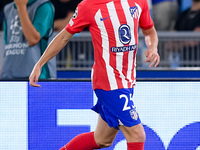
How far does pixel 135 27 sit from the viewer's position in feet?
11.7

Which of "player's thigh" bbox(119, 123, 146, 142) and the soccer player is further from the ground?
the soccer player

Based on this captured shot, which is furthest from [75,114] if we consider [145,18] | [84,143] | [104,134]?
[145,18]

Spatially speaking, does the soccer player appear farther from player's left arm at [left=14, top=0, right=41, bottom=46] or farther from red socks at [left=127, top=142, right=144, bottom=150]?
player's left arm at [left=14, top=0, right=41, bottom=46]

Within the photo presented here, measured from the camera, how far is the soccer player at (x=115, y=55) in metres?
3.51

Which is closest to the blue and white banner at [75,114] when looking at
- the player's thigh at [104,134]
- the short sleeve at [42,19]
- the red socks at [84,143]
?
the red socks at [84,143]

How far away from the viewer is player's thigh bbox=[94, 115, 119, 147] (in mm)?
3725

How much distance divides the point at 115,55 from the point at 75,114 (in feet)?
3.24

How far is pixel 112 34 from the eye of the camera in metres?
3.52

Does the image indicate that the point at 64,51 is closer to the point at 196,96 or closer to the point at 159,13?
the point at 159,13

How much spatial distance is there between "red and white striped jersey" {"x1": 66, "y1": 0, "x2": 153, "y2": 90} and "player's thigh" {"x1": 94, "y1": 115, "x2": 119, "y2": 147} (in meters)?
0.32

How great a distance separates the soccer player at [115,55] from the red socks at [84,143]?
11.8 inches

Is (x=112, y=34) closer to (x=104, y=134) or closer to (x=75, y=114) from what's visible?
(x=104, y=134)

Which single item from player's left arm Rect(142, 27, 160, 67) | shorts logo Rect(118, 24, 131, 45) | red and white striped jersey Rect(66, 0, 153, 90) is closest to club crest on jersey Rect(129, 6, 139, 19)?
red and white striped jersey Rect(66, 0, 153, 90)

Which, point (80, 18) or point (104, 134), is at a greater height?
point (80, 18)
